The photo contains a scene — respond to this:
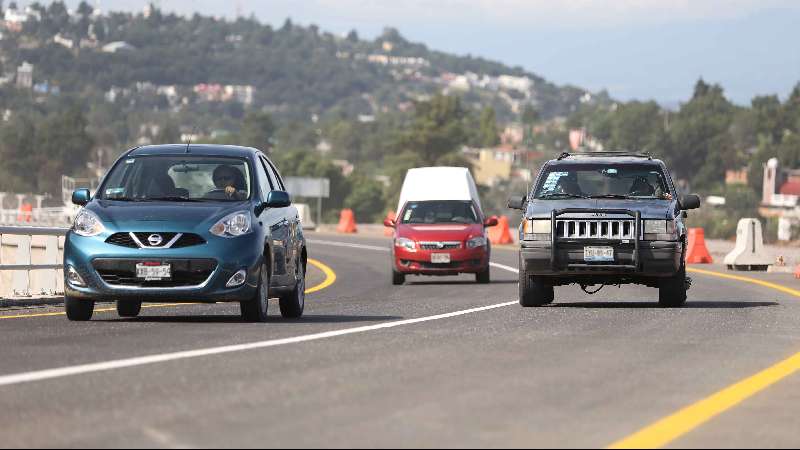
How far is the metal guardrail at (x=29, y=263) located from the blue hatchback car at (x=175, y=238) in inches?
149

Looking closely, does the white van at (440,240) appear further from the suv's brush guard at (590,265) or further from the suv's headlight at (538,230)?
A: the suv's brush guard at (590,265)

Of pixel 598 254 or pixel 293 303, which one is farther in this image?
pixel 598 254

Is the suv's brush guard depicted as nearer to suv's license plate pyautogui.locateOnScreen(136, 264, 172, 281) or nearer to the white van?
suv's license plate pyautogui.locateOnScreen(136, 264, 172, 281)

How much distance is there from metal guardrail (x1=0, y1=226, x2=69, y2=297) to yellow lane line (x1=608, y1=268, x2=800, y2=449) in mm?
10679

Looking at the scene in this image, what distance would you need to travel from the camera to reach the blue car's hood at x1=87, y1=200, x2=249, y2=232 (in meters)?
16.5

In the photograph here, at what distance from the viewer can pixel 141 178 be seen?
17.7 m

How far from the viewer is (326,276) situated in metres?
34.5

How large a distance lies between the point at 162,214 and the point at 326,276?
17.9 m

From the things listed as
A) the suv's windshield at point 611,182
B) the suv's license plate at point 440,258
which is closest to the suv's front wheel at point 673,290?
the suv's windshield at point 611,182

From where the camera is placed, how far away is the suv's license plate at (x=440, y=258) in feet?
98.6

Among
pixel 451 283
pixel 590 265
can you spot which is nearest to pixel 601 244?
pixel 590 265

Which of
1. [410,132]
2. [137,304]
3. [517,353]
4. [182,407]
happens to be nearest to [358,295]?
[137,304]

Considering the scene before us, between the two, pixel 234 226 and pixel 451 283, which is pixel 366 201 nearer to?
pixel 451 283

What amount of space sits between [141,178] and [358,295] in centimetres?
879
